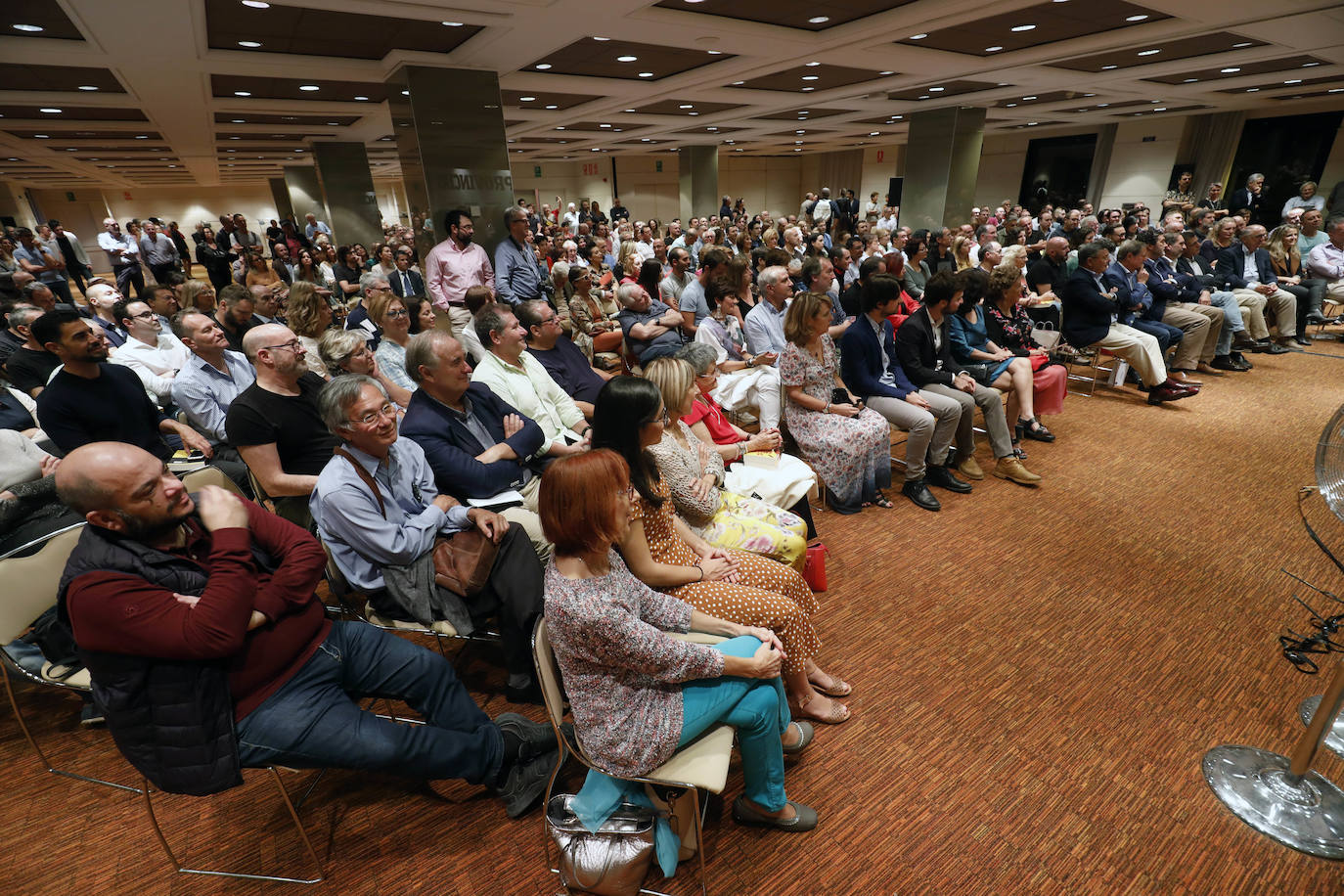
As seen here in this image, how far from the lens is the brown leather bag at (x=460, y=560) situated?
7.00ft

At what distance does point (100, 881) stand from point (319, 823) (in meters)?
0.59

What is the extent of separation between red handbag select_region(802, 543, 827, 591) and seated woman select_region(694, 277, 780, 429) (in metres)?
1.14

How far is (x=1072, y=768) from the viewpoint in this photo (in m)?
2.06

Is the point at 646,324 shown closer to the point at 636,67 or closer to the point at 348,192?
the point at 636,67

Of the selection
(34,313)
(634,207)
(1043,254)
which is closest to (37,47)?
(34,313)

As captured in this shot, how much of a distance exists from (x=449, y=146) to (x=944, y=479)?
20.1 ft

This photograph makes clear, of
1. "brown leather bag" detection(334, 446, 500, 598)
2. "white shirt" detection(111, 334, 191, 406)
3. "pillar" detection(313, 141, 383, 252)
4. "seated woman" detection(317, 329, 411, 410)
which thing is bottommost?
"brown leather bag" detection(334, 446, 500, 598)

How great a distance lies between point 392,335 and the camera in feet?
12.9

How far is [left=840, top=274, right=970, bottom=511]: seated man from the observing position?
3.74 meters

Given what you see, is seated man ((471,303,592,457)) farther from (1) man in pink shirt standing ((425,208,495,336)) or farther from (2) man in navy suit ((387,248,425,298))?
(2) man in navy suit ((387,248,425,298))

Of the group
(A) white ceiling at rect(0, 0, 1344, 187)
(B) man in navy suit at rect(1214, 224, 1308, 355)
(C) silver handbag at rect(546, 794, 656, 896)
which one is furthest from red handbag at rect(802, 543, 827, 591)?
(B) man in navy suit at rect(1214, 224, 1308, 355)

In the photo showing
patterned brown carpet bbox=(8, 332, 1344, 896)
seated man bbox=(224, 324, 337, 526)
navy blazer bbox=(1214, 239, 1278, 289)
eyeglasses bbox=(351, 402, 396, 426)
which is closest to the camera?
patterned brown carpet bbox=(8, 332, 1344, 896)

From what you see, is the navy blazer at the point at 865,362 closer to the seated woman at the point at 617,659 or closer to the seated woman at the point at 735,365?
the seated woman at the point at 735,365

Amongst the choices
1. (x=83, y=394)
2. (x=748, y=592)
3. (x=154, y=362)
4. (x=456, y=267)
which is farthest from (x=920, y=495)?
(x=154, y=362)
